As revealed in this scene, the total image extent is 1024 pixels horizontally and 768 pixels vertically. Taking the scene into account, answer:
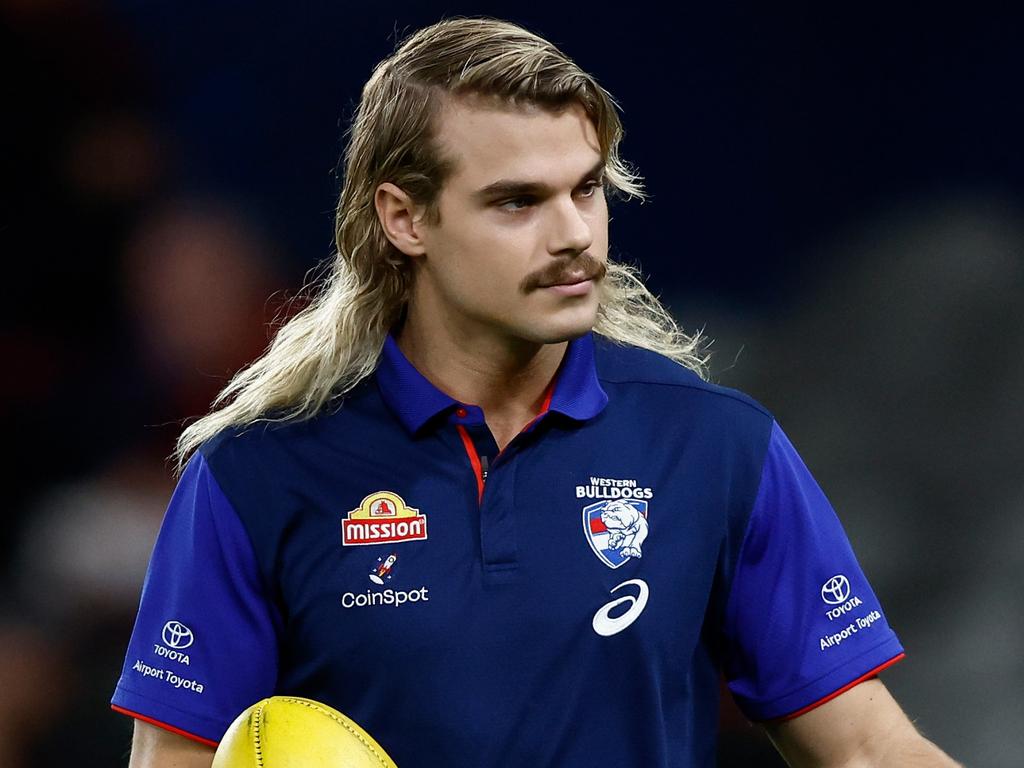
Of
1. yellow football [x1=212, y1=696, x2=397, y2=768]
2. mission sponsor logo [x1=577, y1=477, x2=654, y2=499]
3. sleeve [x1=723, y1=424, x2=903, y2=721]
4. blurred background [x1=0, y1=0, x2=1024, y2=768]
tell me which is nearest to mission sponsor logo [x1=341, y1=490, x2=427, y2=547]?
mission sponsor logo [x1=577, y1=477, x2=654, y2=499]

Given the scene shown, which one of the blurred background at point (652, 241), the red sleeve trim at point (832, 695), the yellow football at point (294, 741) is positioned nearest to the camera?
the yellow football at point (294, 741)

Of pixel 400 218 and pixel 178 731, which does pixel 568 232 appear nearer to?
pixel 400 218

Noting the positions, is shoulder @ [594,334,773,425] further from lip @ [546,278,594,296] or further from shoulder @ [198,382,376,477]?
shoulder @ [198,382,376,477]

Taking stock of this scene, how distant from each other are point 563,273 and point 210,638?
2.06 feet

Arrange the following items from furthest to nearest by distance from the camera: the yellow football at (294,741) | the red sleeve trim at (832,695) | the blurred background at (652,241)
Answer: the blurred background at (652,241) < the red sleeve trim at (832,695) < the yellow football at (294,741)

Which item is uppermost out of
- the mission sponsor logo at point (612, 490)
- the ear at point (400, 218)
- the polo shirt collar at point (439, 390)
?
the ear at point (400, 218)

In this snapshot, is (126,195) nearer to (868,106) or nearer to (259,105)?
(259,105)

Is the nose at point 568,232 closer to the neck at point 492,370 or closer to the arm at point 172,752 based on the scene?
the neck at point 492,370

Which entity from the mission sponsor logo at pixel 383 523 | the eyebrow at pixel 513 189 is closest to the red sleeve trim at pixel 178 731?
the mission sponsor logo at pixel 383 523

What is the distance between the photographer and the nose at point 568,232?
176 cm

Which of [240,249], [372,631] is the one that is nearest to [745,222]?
[240,249]

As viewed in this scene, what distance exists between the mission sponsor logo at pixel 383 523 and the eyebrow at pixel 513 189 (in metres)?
0.39

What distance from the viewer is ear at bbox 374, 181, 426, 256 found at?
1.93 m

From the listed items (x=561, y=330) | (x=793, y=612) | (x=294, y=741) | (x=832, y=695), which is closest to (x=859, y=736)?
(x=832, y=695)
